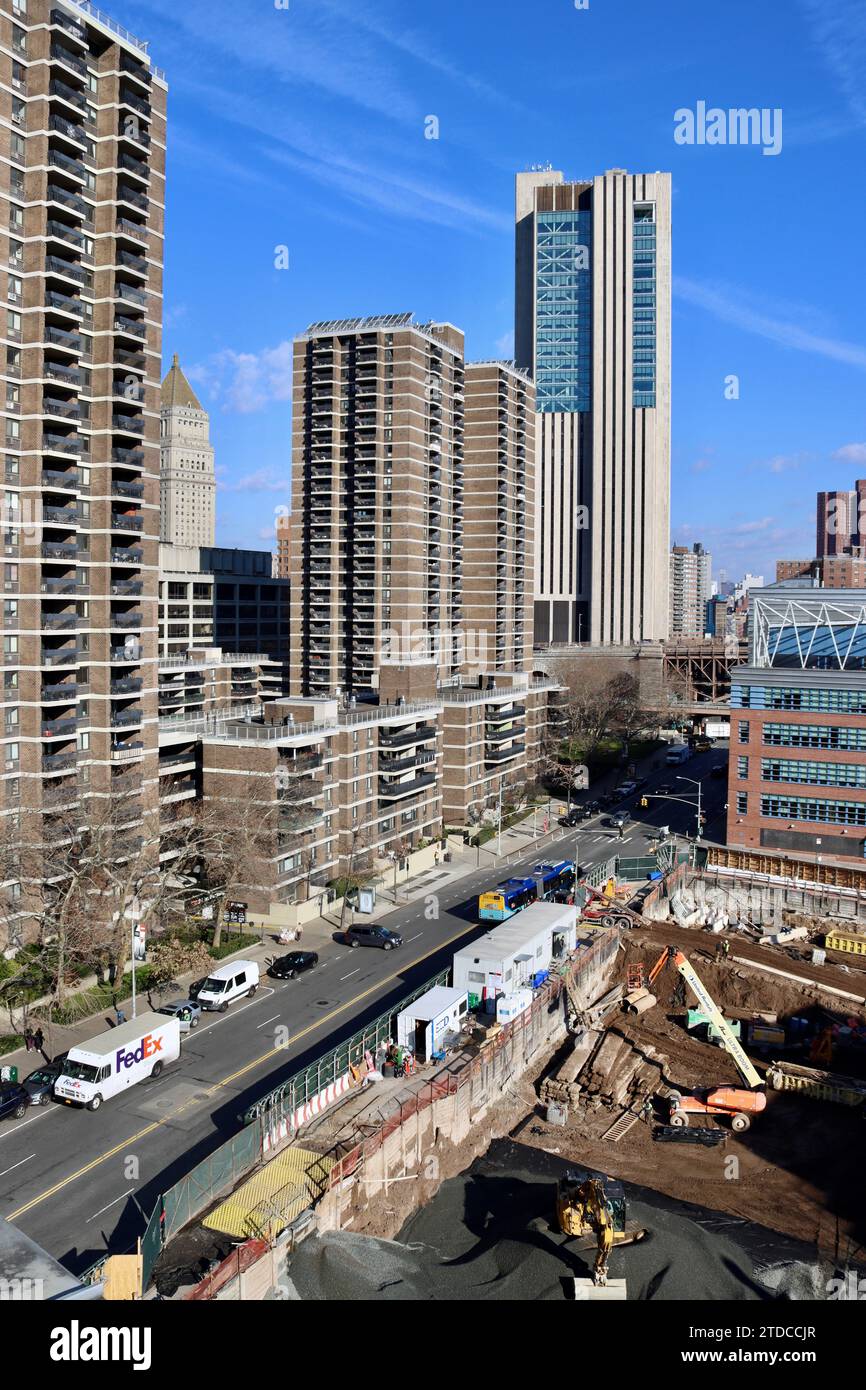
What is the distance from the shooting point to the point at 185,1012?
44.8 meters

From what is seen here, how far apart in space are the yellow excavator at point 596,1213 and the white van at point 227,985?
69.6 ft

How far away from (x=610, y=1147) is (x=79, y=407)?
4549 cm

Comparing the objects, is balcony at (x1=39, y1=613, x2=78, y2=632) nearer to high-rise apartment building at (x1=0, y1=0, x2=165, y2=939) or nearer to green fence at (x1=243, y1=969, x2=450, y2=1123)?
high-rise apartment building at (x1=0, y1=0, x2=165, y2=939)

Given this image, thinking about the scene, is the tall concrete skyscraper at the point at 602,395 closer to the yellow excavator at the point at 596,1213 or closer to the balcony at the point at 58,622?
the balcony at the point at 58,622

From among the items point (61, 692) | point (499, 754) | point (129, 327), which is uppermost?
point (129, 327)

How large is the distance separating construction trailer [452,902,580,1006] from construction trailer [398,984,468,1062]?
8.87 ft

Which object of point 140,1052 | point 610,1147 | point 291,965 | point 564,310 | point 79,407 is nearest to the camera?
point 140,1052

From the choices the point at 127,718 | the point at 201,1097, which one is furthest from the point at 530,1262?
the point at 127,718

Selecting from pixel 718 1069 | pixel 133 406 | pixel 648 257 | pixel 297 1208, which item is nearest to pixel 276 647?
pixel 133 406

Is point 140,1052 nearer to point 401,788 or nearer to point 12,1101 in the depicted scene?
point 12,1101
